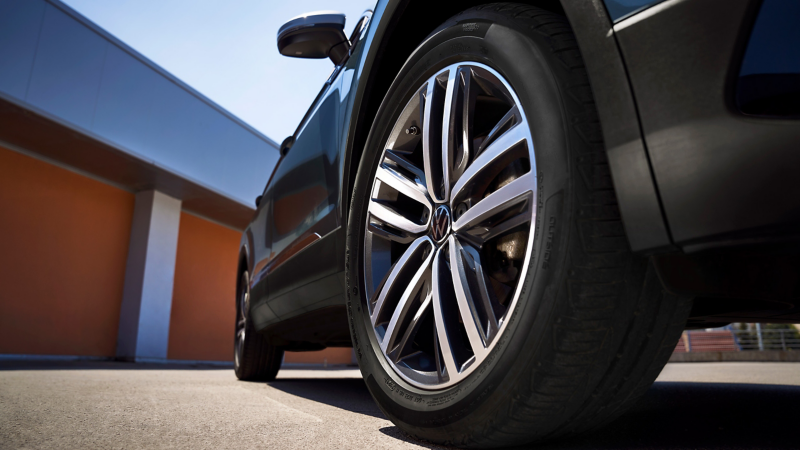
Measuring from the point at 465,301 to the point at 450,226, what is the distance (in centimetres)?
21

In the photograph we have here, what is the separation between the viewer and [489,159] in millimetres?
1177

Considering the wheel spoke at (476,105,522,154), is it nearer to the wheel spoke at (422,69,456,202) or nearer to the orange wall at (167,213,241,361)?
the wheel spoke at (422,69,456,202)

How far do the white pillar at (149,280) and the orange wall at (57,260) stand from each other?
0.80ft

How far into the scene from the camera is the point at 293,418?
166cm

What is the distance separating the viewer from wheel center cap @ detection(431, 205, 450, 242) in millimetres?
1312

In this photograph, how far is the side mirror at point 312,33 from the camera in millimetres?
2420

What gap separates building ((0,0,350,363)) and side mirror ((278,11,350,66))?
674cm

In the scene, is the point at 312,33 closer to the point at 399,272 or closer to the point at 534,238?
the point at 399,272

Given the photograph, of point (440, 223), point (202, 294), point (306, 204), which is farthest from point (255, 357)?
point (202, 294)

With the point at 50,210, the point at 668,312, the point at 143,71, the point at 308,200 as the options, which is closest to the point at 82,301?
the point at 50,210

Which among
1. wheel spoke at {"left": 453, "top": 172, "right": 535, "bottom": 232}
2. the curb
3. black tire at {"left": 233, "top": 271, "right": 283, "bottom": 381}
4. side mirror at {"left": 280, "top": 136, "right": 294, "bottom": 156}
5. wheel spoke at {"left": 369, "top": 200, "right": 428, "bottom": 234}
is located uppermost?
side mirror at {"left": 280, "top": 136, "right": 294, "bottom": 156}

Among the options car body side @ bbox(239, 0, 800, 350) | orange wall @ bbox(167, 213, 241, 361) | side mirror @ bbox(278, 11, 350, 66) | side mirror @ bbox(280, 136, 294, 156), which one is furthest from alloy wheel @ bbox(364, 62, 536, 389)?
orange wall @ bbox(167, 213, 241, 361)

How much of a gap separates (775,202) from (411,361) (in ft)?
3.01

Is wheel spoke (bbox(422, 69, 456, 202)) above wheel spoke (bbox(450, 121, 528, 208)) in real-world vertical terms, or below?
above
